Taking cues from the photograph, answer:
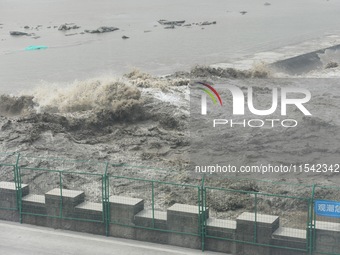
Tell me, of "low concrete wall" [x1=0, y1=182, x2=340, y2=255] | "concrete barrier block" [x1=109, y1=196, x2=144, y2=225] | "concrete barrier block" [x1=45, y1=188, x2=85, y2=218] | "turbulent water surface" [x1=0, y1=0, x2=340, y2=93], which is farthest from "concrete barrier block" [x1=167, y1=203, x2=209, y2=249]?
"turbulent water surface" [x1=0, y1=0, x2=340, y2=93]

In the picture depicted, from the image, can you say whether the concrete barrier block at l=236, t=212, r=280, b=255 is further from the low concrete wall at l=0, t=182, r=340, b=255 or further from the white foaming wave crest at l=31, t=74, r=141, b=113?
the white foaming wave crest at l=31, t=74, r=141, b=113

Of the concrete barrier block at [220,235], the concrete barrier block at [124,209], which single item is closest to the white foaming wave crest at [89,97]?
the concrete barrier block at [124,209]

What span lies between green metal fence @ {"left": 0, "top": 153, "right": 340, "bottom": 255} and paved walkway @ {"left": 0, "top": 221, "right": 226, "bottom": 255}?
42 cm

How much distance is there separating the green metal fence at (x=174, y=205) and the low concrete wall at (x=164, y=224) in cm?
3

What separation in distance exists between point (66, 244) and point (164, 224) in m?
2.70

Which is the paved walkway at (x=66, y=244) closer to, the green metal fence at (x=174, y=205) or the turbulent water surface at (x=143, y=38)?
the green metal fence at (x=174, y=205)

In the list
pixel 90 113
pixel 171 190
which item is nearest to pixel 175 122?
pixel 90 113

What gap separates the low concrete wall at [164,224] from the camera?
52.1ft

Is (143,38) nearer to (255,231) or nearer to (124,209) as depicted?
(124,209)

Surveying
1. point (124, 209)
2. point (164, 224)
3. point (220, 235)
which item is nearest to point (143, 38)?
point (124, 209)

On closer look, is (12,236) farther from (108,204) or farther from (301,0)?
(301,0)

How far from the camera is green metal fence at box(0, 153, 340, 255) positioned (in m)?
16.0

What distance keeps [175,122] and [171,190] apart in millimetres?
11048

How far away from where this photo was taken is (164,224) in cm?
1709
